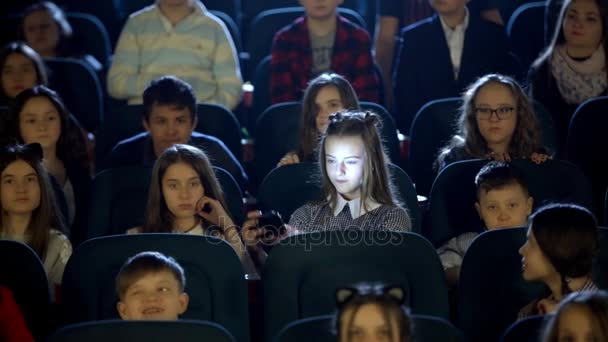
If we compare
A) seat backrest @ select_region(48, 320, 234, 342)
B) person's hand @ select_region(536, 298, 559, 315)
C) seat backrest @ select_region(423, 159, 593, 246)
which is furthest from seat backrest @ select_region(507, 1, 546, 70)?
seat backrest @ select_region(48, 320, 234, 342)

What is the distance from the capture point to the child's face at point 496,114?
4965mm

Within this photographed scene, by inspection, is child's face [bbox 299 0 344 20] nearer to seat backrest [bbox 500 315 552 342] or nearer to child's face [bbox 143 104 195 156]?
child's face [bbox 143 104 195 156]

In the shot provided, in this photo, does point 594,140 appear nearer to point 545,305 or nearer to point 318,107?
point 318,107

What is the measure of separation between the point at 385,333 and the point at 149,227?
4.98 feet

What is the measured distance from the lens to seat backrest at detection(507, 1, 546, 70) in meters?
6.78

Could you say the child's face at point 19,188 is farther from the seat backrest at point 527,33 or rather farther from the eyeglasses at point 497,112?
the seat backrest at point 527,33

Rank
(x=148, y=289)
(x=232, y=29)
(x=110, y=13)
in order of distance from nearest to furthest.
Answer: (x=148, y=289) → (x=232, y=29) → (x=110, y=13)

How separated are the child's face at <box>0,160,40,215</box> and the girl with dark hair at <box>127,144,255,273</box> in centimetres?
38

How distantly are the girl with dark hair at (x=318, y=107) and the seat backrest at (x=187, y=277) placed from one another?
130cm

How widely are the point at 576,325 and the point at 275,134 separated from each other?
2536mm

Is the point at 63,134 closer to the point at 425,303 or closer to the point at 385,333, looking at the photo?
the point at 425,303

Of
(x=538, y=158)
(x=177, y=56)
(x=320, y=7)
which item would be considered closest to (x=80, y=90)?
(x=177, y=56)

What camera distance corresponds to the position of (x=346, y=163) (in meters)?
4.36

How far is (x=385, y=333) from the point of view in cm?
313
